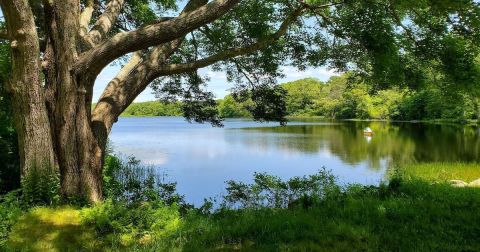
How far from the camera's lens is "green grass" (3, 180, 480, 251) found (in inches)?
180

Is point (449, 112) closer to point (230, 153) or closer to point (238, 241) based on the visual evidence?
point (230, 153)

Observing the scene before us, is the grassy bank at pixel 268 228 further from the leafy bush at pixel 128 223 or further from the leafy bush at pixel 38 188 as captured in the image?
the leafy bush at pixel 38 188

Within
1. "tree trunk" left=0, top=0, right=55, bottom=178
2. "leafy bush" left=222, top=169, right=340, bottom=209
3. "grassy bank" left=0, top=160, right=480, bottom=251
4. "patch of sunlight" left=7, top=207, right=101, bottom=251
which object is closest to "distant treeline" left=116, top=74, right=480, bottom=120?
"leafy bush" left=222, top=169, right=340, bottom=209

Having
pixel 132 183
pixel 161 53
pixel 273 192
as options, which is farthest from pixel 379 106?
pixel 161 53

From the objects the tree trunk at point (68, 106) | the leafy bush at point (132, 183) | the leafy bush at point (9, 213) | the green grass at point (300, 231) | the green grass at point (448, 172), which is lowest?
the green grass at point (448, 172)

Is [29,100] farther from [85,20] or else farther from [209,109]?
[209,109]

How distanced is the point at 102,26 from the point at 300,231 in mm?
5821

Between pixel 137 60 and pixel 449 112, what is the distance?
7736 centimetres

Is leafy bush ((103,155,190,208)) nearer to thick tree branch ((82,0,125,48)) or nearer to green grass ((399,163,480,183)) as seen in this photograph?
thick tree branch ((82,0,125,48))

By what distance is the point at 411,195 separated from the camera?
715 centimetres

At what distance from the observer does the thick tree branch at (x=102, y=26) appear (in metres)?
7.08

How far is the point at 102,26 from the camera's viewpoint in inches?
301

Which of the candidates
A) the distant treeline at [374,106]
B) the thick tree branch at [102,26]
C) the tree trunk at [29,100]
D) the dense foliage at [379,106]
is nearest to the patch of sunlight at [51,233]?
the tree trunk at [29,100]

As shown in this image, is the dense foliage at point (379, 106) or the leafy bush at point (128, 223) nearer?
the leafy bush at point (128, 223)
